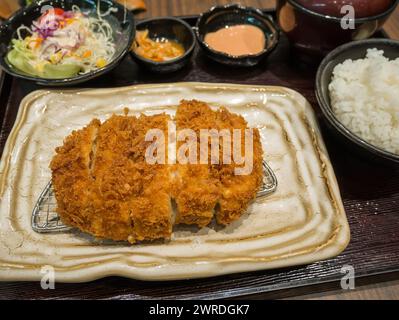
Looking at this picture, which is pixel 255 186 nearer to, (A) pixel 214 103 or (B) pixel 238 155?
(B) pixel 238 155

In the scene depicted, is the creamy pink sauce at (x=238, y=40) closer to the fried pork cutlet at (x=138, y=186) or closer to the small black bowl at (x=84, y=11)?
the small black bowl at (x=84, y=11)

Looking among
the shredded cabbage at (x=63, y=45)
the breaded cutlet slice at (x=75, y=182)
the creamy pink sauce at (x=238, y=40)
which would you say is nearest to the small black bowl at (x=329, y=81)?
the creamy pink sauce at (x=238, y=40)

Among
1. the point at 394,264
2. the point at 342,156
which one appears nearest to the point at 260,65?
the point at 342,156

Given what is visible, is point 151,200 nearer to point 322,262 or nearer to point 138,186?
point 138,186

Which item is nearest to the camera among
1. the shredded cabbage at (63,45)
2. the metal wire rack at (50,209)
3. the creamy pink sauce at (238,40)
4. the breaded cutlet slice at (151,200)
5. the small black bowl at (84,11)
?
the breaded cutlet slice at (151,200)

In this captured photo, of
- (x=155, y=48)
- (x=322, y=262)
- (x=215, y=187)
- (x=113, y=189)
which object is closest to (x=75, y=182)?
(x=113, y=189)

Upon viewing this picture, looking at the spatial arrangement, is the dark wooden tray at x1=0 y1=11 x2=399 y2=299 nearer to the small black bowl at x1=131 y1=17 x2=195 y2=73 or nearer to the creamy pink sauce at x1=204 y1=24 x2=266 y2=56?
the small black bowl at x1=131 y1=17 x2=195 y2=73

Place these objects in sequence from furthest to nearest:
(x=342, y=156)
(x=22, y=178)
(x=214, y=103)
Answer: (x=214, y=103) < (x=342, y=156) < (x=22, y=178)
